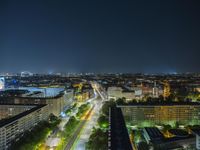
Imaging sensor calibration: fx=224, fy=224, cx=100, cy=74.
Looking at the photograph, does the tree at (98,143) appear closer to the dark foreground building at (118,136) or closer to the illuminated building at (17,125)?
the dark foreground building at (118,136)

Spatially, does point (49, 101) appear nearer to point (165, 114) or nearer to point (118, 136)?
point (165, 114)

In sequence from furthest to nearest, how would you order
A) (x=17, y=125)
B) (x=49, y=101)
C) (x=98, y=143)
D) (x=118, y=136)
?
(x=49, y=101) < (x=17, y=125) < (x=98, y=143) < (x=118, y=136)

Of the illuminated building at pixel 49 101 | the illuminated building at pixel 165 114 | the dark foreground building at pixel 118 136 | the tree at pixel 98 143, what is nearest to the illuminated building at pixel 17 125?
the illuminated building at pixel 49 101

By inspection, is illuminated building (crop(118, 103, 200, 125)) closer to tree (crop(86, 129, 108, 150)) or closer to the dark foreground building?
the dark foreground building

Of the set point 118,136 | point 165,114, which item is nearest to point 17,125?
point 118,136

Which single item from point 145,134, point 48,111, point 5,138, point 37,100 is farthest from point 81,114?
point 5,138

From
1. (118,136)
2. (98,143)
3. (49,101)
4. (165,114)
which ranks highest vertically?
(49,101)
